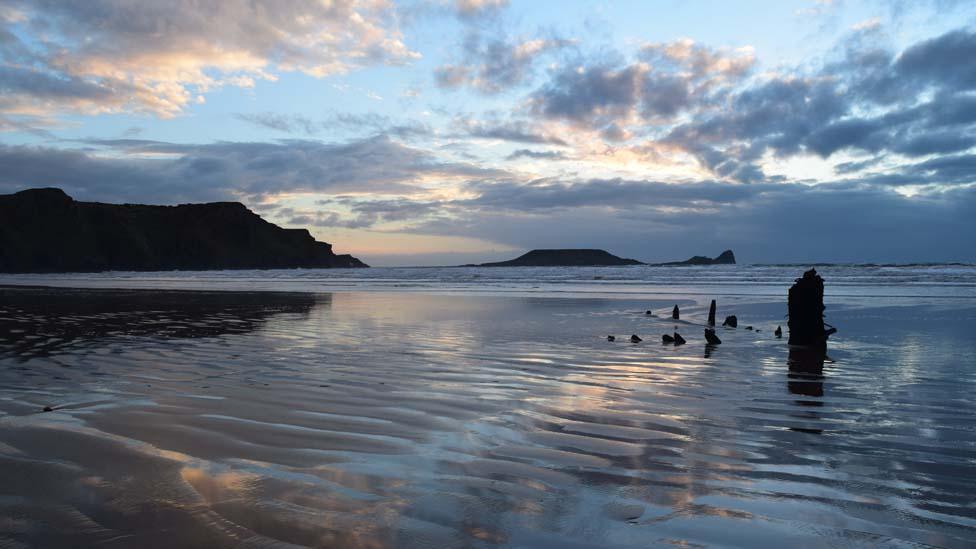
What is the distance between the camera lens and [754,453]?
4.57 m

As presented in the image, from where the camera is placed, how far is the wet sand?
315 cm

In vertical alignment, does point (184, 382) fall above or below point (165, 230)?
below

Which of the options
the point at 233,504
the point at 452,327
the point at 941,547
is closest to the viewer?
the point at 941,547

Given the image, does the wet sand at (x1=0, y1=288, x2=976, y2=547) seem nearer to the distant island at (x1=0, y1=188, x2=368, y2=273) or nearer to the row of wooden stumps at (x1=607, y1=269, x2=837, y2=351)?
the row of wooden stumps at (x1=607, y1=269, x2=837, y2=351)

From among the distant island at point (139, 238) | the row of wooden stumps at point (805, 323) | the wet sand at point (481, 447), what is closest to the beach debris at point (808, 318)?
the row of wooden stumps at point (805, 323)

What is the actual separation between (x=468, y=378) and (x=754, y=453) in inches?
153

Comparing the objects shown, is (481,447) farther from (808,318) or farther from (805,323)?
(808,318)

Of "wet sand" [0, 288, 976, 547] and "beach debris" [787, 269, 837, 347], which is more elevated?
"beach debris" [787, 269, 837, 347]

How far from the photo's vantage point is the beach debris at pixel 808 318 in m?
11.8

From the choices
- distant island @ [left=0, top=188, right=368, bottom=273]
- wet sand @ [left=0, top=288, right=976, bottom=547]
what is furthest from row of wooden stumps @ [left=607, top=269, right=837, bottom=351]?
distant island @ [left=0, top=188, right=368, bottom=273]

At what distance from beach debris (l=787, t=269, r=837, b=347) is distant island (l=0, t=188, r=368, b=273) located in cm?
11942

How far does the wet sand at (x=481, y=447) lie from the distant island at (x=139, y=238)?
118 m

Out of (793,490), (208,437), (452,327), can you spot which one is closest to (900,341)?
(452,327)

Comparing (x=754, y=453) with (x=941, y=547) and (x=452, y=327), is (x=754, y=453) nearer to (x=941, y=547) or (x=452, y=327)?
(x=941, y=547)
